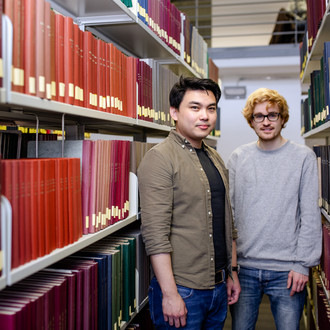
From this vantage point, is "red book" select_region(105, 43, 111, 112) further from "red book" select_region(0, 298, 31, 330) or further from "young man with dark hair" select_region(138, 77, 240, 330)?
"red book" select_region(0, 298, 31, 330)

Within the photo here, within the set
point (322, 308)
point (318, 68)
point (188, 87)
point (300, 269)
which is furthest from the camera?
point (318, 68)

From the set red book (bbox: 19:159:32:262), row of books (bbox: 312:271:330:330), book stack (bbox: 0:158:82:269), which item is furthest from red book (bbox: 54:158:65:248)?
row of books (bbox: 312:271:330:330)

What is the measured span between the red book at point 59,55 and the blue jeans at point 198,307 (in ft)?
2.72

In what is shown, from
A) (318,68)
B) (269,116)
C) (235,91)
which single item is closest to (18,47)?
(269,116)

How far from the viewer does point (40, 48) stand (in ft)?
3.12

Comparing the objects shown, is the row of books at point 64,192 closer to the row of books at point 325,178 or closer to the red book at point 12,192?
the red book at point 12,192

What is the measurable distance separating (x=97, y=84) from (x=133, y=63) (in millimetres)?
369

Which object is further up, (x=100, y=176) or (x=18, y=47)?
(x=18, y=47)

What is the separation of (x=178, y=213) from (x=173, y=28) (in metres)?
1.49

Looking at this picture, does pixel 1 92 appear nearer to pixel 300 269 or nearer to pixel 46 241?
pixel 46 241

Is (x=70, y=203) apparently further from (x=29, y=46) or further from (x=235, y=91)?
(x=235, y=91)

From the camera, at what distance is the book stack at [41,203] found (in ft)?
2.81

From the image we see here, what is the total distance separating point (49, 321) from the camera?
1.03m

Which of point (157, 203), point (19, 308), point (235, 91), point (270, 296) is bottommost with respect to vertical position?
point (270, 296)
